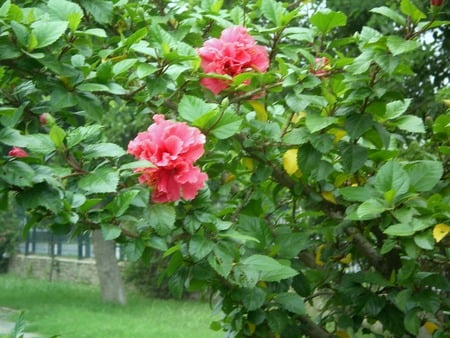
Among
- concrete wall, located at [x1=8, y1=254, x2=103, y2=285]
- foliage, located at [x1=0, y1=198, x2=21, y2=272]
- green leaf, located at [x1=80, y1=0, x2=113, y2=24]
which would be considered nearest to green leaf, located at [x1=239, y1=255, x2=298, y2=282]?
green leaf, located at [x1=80, y1=0, x2=113, y2=24]

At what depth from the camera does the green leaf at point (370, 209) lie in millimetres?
2475

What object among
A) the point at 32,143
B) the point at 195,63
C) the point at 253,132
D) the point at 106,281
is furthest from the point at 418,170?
the point at 106,281

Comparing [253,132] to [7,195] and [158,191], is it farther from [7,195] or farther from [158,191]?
[7,195]

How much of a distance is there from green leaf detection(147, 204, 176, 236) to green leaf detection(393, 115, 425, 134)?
1.00 metres

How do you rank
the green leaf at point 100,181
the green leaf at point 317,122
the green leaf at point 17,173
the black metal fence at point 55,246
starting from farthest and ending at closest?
the black metal fence at point 55,246 < the green leaf at point 317,122 < the green leaf at point 100,181 < the green leaf at point 17,173

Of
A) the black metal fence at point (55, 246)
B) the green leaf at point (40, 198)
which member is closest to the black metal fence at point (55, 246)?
the black metal fence at point (55, 246)

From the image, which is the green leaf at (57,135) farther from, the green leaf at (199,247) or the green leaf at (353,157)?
the green leaf at (353,157)

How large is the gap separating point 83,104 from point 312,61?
2.64 feet

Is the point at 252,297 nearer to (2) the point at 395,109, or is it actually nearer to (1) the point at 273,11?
(2) the point at 395,109

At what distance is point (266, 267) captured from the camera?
2494 millimetres

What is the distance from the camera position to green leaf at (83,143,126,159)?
231cm

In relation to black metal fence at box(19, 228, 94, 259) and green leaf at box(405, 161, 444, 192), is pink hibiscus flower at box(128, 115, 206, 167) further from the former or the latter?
black metal fence at box(19, 228, 94, 259)

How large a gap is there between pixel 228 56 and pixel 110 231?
0.74 metres

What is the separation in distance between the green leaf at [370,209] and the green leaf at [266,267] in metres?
0.29
